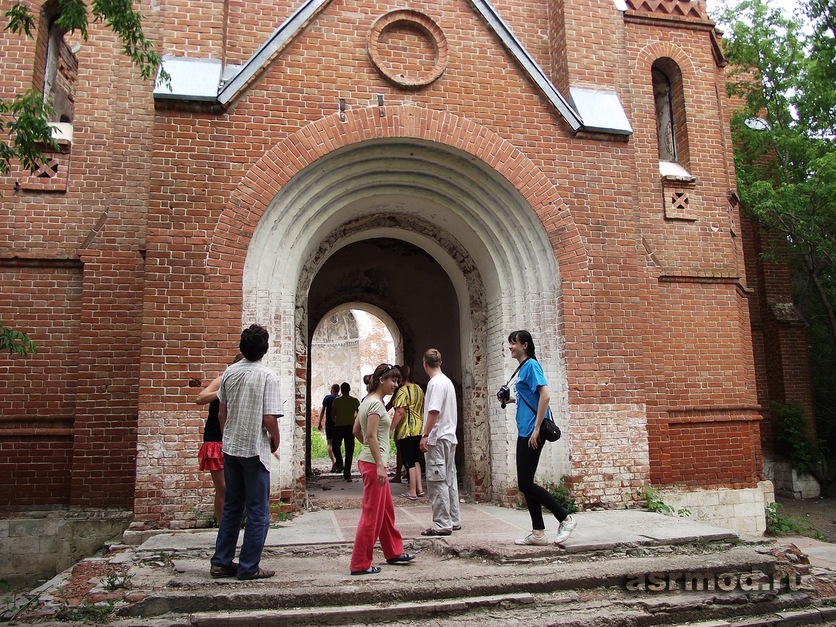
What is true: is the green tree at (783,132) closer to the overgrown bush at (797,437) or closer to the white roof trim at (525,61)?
the overgrown bush at (797,437)

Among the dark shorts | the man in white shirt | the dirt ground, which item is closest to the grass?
the dirt ground

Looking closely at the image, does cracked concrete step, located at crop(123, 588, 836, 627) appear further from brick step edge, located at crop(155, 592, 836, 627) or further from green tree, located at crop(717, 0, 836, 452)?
green tree, located at crop(717, 0, 836, 452)

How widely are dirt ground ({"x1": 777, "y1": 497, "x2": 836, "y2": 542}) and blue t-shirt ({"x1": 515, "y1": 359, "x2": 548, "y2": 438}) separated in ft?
24.1

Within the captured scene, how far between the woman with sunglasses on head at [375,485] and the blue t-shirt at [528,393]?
3.61 feet

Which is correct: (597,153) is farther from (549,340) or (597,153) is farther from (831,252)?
(831,252)

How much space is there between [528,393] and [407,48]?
4.80 meters

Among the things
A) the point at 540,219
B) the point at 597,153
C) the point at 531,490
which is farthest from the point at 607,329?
the point at 531,490

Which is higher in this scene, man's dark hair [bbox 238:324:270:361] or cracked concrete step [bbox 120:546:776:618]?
man's dark hair [bbox 238:324:270:361]

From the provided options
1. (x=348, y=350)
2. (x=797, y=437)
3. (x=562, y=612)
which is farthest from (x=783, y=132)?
(x=348, y=350)

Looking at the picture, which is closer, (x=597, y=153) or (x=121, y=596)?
(x=121, y=596)

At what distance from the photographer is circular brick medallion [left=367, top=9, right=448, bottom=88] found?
7906mm

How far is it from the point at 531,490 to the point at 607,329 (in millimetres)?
3116

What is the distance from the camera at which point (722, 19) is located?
43.9ft

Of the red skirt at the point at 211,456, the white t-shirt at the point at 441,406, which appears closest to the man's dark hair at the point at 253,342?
the red skirt at the point at 211,456
